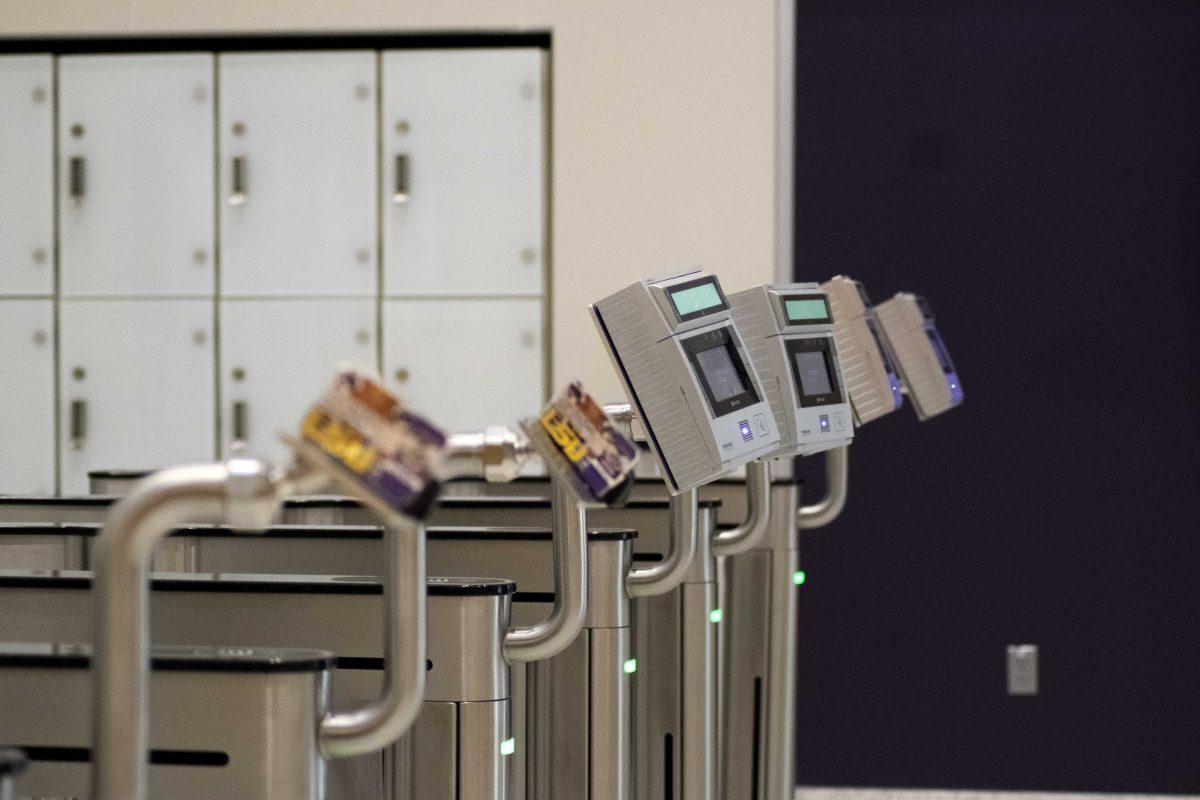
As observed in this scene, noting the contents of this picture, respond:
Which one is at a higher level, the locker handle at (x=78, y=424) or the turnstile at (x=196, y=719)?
the locker handle at (x=78, y=424)

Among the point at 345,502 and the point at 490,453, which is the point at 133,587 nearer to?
the point at 490,453

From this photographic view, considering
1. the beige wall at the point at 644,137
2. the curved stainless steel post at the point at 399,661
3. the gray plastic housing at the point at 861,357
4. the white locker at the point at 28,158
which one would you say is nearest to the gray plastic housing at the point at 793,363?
the gray plastic housing at the point at 861,357

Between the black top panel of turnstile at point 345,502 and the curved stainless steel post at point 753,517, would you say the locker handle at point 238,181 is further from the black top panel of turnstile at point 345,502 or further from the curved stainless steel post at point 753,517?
the curved stainless steel post at point 753,517

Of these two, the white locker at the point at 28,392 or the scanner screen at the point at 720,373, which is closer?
the scanner screen at the point at 720,373

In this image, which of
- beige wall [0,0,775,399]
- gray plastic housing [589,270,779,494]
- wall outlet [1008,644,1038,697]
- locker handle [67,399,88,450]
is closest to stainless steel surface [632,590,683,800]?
gray plastic housing [589,270,779,494]

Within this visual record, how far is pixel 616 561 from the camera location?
2.55 meters

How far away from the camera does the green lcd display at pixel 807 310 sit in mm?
2740

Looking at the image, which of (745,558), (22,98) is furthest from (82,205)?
(745,558)

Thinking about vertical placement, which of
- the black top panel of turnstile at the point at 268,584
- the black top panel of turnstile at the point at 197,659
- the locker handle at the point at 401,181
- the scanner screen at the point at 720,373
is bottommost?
the black top panel of turnstile at the point at 197,659

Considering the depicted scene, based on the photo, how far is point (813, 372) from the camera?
2.72 meters

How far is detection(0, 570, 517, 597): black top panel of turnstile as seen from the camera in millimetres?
A: 1940

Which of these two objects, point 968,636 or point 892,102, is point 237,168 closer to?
point 892,102

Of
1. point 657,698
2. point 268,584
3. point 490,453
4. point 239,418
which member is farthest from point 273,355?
point 490,453

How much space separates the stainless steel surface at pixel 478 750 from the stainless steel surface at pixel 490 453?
0.61m
